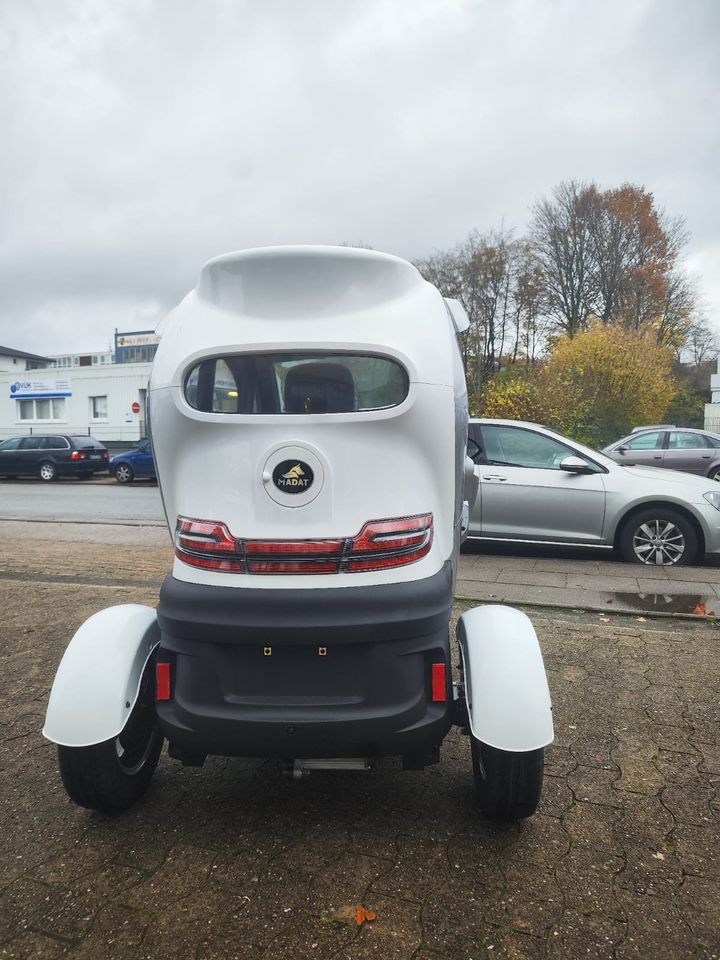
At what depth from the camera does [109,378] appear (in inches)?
1340

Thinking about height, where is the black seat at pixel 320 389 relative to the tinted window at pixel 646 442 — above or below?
above

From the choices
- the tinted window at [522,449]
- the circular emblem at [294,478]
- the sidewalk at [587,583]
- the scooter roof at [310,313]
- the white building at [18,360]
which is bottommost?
the sidewalk at [587,583]

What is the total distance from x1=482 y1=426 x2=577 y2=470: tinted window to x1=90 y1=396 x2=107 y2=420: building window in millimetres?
29390

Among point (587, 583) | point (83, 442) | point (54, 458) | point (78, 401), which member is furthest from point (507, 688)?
point (78, 401)

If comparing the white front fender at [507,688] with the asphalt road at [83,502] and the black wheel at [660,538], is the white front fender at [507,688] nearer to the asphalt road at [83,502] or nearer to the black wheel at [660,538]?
the black wheel at [660,538]

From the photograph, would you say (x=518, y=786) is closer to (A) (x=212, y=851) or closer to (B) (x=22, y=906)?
(A) (x=212, y=851)

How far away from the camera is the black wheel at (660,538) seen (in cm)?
796

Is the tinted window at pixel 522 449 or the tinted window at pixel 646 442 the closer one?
the tinted window at pixel 522 449

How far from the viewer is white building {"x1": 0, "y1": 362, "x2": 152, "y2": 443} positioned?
1319 inches

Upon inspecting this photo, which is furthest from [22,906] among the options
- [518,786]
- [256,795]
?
[518,786]

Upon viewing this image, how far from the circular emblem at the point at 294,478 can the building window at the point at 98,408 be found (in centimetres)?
3426

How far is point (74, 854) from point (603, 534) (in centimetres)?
660

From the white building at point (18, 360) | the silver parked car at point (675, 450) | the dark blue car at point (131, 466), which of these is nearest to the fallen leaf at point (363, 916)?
the silver parked car at point (675, 450)

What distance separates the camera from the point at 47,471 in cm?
2519
